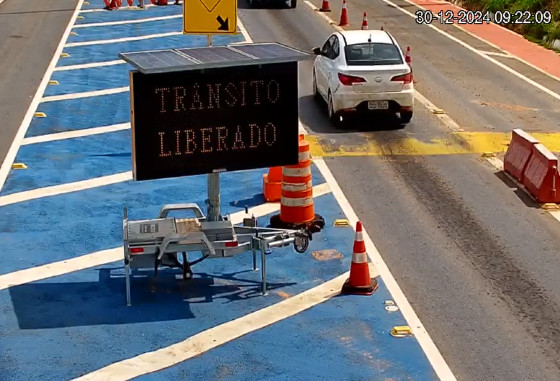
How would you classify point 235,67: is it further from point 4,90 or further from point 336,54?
point 4,90

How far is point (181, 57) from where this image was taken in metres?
13.1

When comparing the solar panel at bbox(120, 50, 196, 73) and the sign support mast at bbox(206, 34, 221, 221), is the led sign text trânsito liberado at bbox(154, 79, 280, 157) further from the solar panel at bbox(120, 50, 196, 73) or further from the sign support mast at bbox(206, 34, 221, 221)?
the sign support mast at bbox(206, 34, 221, 221)

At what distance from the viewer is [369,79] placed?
21.5m

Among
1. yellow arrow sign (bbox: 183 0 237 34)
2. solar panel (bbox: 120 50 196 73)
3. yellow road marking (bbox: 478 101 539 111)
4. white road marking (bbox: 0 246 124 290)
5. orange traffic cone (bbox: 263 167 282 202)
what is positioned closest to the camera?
solar panel (bbox: 120 50 196 73)

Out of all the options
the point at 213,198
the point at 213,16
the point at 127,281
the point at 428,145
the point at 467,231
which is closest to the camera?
the point at 127,281

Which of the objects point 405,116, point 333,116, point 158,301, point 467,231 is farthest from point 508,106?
point 158,301

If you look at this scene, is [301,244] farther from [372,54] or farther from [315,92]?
[315,92]

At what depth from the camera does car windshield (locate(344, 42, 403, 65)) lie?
21875 millimetres

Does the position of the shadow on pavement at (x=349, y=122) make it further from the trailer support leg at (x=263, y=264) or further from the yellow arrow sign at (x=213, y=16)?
the trailer support leg at (x=263, y=264)

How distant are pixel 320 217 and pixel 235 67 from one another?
139 inches

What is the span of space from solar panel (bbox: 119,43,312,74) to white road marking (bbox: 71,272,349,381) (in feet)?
9.52

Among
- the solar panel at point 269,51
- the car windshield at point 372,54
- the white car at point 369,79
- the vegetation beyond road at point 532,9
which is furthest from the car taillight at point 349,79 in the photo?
the vegetation beyond road at point 532,9
